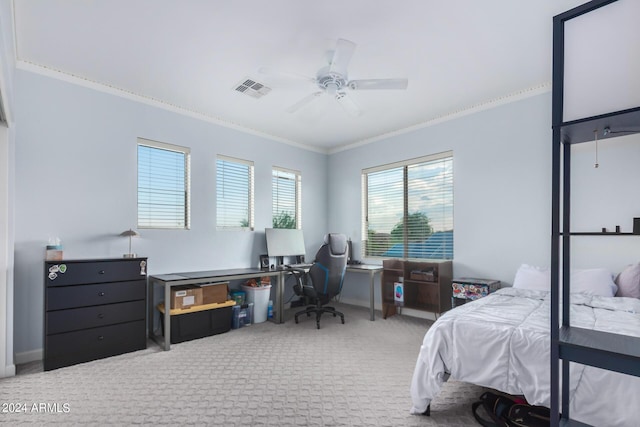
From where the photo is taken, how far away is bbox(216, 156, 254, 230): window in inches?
193

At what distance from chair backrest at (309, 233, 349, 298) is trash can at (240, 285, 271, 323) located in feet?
2.48

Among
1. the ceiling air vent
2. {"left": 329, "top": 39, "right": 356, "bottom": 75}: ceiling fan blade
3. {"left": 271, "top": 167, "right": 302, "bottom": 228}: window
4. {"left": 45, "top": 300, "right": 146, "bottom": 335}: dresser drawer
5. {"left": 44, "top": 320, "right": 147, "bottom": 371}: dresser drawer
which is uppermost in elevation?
the ceiling air vent

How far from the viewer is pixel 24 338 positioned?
10.7ft

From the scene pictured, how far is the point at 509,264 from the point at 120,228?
4605mm

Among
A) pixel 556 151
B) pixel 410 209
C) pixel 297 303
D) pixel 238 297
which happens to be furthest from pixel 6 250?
pixel 410 209

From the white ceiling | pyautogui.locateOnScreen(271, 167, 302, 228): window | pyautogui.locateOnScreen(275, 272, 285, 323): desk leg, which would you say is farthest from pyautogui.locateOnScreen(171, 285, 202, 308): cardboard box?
the white ceiling

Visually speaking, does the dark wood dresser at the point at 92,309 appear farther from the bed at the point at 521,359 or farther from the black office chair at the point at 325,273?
the bed at the point at 521,359

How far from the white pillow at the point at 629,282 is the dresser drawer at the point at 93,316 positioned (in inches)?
183

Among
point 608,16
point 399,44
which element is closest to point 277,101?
point 399,44

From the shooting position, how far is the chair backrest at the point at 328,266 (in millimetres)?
4488

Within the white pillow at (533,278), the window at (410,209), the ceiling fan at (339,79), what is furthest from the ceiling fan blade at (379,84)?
the white pillow at (533,278)

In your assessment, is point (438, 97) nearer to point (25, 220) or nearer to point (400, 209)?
point (400, 209)

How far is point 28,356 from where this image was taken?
10.7 feet

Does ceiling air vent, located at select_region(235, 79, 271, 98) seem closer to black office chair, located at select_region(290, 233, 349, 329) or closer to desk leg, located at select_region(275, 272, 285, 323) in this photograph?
black office chair, located at select_region(290, 233, 349, 329)
